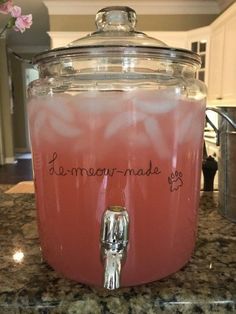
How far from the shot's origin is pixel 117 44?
359mm

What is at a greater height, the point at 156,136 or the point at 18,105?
the point at 18,105

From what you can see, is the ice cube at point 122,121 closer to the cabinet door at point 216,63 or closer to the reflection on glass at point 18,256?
the reflection on glass at point 18,256

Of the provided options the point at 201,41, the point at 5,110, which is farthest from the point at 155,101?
the point at 5,110

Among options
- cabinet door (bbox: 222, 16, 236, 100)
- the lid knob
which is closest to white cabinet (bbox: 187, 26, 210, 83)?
cabinet door (bbox: 222, 16, 236, 100)

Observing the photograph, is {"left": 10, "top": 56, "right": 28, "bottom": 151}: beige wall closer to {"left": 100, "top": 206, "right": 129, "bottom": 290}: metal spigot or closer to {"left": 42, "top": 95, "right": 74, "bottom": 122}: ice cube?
{"left": 42, "top": 95, "right": 74, "bottom": 122}: ice cube

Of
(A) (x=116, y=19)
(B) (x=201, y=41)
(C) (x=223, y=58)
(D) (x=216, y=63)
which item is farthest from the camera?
(B) (x=201, y=41)

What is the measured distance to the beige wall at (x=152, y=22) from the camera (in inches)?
139

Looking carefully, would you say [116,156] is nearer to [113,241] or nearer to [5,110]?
[113,241]

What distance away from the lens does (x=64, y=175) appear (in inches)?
14.2

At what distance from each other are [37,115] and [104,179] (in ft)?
0.39

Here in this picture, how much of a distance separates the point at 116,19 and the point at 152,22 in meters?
3.42

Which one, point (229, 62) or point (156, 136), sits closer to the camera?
point (156, 136)

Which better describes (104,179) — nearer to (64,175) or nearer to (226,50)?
(64,175)

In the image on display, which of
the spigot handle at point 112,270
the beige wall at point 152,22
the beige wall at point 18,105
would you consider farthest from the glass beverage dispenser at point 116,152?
the beige wall at point 18,105
